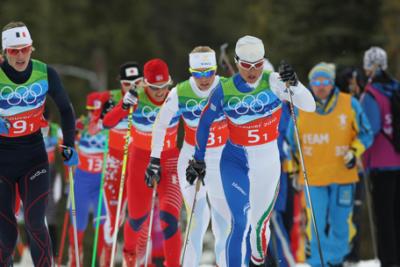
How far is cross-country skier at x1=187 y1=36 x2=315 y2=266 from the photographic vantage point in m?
8.78

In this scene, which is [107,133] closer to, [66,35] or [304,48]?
[304,48]

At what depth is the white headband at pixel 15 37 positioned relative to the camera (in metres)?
8.62

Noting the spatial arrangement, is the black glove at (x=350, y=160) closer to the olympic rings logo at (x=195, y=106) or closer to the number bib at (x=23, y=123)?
the olympic rings logo at (x=195, y=106)

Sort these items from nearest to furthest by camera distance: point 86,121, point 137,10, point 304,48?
point 86,121 < point 304,48 < point 137,10

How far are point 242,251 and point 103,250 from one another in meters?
2.91

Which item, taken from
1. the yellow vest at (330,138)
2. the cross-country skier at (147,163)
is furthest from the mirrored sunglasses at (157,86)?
the yellow vest at (330,138)

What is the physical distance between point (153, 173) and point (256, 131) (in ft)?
3.72

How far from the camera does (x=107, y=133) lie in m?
11.8

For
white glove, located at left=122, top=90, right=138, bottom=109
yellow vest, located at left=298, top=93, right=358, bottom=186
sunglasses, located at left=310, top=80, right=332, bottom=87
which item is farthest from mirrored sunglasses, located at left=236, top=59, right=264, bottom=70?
yellow vest, located at left=298, top=93, right=358, bottom=186

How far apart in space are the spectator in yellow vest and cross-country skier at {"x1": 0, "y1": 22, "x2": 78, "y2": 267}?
10.5 feet

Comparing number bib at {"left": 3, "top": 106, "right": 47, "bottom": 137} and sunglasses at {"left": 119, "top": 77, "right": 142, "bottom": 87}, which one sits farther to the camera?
sunglasses at {"left": 119, "top": 77, "right": 142, "bottom": 87}

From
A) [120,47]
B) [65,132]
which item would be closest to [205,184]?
[65,132]

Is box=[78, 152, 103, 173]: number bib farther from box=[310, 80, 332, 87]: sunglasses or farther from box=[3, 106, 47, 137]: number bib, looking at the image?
box=[3, 106, 47, 137]: number bib

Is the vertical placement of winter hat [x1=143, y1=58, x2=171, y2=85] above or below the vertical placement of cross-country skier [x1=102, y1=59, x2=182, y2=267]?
above
